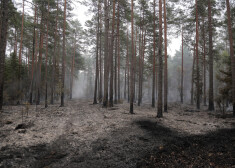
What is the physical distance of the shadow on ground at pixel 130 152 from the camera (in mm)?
4164

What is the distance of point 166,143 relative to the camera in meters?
5.42

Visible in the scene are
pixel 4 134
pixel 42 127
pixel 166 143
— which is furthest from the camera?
pixel 42 127

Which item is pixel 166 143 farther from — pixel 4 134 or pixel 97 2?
pixel 97 2

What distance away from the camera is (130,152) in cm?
487

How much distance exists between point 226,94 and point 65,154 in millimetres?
11917

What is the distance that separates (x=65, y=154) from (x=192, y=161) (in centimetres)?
414

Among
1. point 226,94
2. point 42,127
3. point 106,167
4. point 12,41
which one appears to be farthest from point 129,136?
point 12,41

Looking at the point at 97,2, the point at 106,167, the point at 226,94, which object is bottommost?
the point at 106,167

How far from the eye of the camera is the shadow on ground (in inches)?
164

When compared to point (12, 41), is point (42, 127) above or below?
below

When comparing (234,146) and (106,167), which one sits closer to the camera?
(106,167)

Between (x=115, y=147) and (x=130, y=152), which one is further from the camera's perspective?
(x=115, y=147)

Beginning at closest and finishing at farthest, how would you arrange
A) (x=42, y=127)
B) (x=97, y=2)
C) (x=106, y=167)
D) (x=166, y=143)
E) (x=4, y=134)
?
(x=106, y=167)
(x=166, y=143)
(x=4, y=134)
(x=42, y=127)
(x=97, y=2)

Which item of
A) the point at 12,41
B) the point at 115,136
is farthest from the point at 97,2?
the point at 115,136
